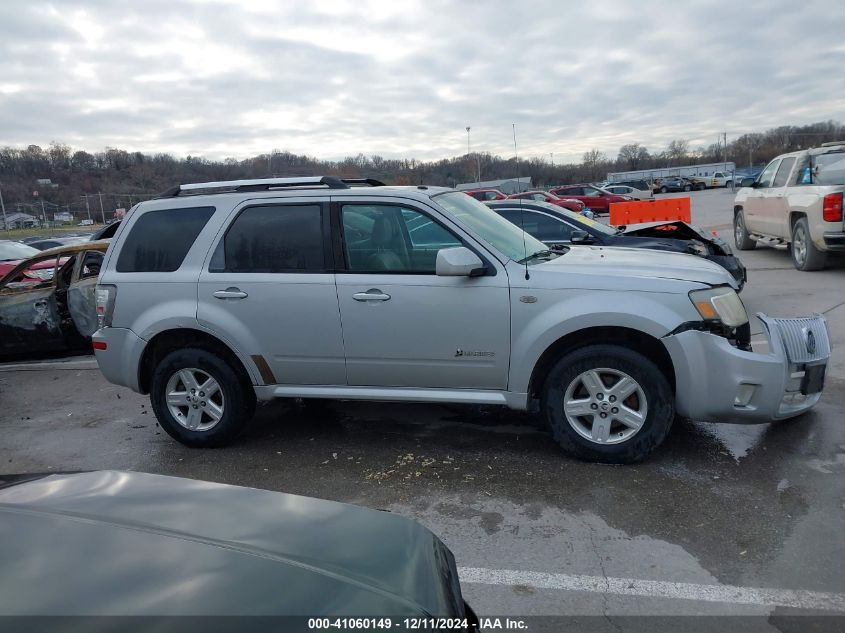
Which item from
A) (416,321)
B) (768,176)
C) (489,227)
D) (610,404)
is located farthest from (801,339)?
(768,176)

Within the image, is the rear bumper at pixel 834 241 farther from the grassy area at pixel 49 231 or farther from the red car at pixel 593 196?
the grassy area at pixel 49 231

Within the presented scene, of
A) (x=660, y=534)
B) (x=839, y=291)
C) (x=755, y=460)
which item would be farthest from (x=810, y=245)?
(x=660, y=534)

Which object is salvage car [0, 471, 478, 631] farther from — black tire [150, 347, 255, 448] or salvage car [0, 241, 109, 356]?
salvage car [0, 241, 109, 356]

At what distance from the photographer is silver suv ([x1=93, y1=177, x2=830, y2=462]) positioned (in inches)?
162

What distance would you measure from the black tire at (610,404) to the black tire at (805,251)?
26.7 feet

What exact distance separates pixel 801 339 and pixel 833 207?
695 centimetres

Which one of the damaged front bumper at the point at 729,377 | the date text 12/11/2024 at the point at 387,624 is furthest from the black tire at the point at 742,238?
the date text 12/11/2024 at the point at 387,624

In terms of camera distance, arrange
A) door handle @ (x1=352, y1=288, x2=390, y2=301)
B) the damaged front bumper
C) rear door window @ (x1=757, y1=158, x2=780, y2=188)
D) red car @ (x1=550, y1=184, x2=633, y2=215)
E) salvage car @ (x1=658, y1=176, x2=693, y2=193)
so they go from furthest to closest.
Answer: salvage car @ (x1=658, y1=176, x2=693, y2=193)
red car @ (x1=550, y1=184, x2=633, y2=215)
rear door window @ (x1=757, y1=158, x2=780, y2=188)
door handle @ (x1=352, y1=288, x2=390, y2=301)
the damaged front bumper

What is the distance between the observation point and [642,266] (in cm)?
435

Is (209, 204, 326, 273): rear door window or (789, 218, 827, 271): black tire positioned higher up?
(209, 204, 326, 273): rear door window

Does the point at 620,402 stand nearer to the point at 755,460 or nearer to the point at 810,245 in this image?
the point at 755,460

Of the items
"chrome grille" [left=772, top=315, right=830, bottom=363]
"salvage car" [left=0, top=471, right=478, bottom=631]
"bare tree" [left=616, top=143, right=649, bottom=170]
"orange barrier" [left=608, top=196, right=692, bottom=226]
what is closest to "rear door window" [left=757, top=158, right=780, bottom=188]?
"orange barrier" [left=608, top=196, right=692, bottom=226]

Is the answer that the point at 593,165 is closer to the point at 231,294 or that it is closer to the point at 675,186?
the point at 675,186

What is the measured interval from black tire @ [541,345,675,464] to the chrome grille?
843mm
